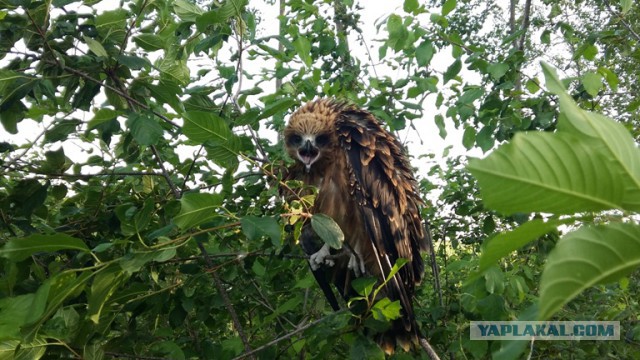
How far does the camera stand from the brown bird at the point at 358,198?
3.10 m

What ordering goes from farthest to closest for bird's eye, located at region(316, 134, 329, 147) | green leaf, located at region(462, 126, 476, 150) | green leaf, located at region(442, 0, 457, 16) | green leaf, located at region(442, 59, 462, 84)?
bird's eye, located at region(316, 134, 329, 147), green leaf, located at region(462, 126, 476, 150), green leaf, located at region(442, 59, 462, 84), green leaf, located at region(442, 0, 457, 16)

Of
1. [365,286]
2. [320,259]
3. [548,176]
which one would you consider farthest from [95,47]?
[548,176]

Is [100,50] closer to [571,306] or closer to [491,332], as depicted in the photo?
[491,332]

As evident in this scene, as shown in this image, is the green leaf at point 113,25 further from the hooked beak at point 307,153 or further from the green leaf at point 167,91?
the hooked beak at point 307,153

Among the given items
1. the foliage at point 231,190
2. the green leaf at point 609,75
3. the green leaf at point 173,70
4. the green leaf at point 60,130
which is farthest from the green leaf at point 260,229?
the green leaf at point 609,75

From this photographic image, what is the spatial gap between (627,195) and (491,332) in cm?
232

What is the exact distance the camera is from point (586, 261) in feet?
1.52

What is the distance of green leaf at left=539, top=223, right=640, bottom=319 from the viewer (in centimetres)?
46

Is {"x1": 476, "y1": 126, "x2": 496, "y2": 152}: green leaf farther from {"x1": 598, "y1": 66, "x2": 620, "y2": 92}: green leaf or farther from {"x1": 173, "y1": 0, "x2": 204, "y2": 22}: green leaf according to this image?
{"x1": 173, "y1": 0, "x2": 204, "y2": 22}: green leaf

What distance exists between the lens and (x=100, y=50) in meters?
1.98

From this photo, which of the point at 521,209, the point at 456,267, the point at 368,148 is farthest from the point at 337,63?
the point at 521,209

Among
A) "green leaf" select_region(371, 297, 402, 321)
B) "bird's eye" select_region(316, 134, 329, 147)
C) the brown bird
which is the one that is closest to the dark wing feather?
the brown bird

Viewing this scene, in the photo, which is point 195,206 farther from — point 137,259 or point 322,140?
point 322,140

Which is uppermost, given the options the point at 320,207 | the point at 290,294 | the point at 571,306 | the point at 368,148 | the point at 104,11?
the point at 104,11
